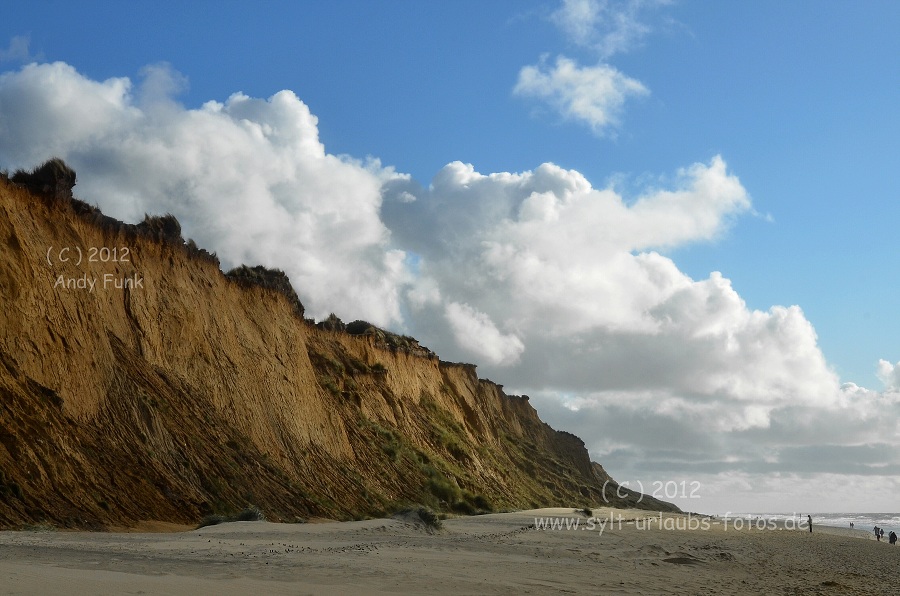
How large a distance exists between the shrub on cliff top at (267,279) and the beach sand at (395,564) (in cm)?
1883

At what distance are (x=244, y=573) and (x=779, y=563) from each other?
15.4 meters

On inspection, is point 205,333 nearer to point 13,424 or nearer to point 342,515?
point 342,515

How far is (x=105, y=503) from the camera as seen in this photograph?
68.4 ft

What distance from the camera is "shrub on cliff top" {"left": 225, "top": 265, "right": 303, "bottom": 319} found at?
128 feet

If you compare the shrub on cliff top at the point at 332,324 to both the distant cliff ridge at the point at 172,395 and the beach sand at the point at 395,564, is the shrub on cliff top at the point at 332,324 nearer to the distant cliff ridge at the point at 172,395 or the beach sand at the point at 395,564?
the distant cliff ridge at the point at 172,395

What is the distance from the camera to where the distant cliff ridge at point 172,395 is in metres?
21.4

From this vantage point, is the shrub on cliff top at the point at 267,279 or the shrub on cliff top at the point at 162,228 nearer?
the shrub on cliff top at the point at 162,228

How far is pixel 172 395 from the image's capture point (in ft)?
92.1

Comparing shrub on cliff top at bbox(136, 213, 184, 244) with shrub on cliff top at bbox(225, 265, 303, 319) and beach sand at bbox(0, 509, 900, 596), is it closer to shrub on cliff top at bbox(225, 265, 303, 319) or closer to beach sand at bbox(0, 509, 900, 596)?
shrub on cliff top at bbox(225, 265, 303, 319)

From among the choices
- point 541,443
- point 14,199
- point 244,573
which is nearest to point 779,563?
point 244,573

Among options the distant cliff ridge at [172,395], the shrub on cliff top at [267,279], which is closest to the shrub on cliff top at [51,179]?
the distant cliff ridge at [172,395]

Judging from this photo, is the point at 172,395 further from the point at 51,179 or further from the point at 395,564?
the point at 395,564

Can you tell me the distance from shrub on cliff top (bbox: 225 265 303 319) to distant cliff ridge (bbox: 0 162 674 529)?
107 millimetres

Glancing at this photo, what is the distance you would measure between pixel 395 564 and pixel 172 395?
58.7ft
